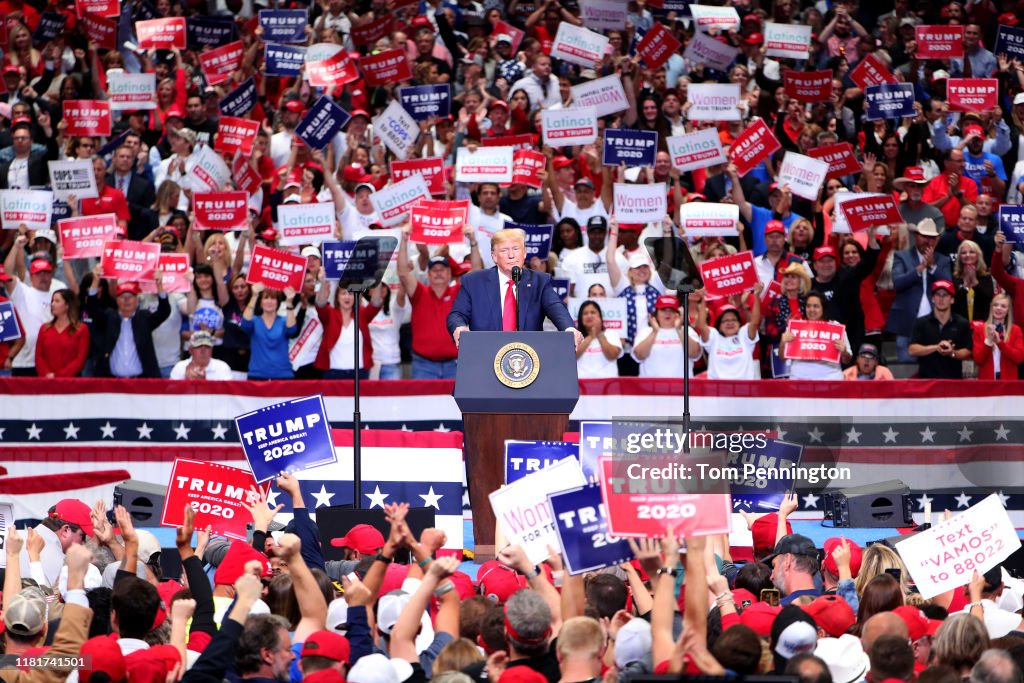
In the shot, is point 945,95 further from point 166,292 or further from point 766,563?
point 766,563

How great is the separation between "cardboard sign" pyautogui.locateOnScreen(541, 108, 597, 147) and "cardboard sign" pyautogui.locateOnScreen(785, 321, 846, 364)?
127 inches

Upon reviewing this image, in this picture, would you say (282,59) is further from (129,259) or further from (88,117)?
(129,259)

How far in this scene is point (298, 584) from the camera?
654 cm

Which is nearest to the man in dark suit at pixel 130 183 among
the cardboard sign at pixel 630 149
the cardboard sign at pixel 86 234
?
the cardboard sign at pixel 86 234

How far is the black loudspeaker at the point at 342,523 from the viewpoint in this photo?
9.58 meters

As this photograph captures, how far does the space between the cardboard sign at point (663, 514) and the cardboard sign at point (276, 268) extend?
8.44m

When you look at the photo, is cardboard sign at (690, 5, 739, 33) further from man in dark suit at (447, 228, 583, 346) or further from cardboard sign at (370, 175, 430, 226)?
man in dark suit at (447, 228, 583, 346)

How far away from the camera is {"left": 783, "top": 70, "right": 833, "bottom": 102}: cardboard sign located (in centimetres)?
1738

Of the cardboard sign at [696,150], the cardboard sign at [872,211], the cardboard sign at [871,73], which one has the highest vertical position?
the cardboard sign at [871,73]

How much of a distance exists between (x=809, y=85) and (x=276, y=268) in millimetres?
6469

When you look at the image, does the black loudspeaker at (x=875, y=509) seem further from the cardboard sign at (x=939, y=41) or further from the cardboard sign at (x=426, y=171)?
the cardboard sign at (x=939, y=41)

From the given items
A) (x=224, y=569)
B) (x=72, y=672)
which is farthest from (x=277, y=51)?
(x=72, y=672)

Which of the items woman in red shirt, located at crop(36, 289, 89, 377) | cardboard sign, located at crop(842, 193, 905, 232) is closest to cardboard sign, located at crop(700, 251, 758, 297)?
cardboard sign, located at crop(842, 193, 905, 232)

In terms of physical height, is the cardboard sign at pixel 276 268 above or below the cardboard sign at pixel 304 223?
below
